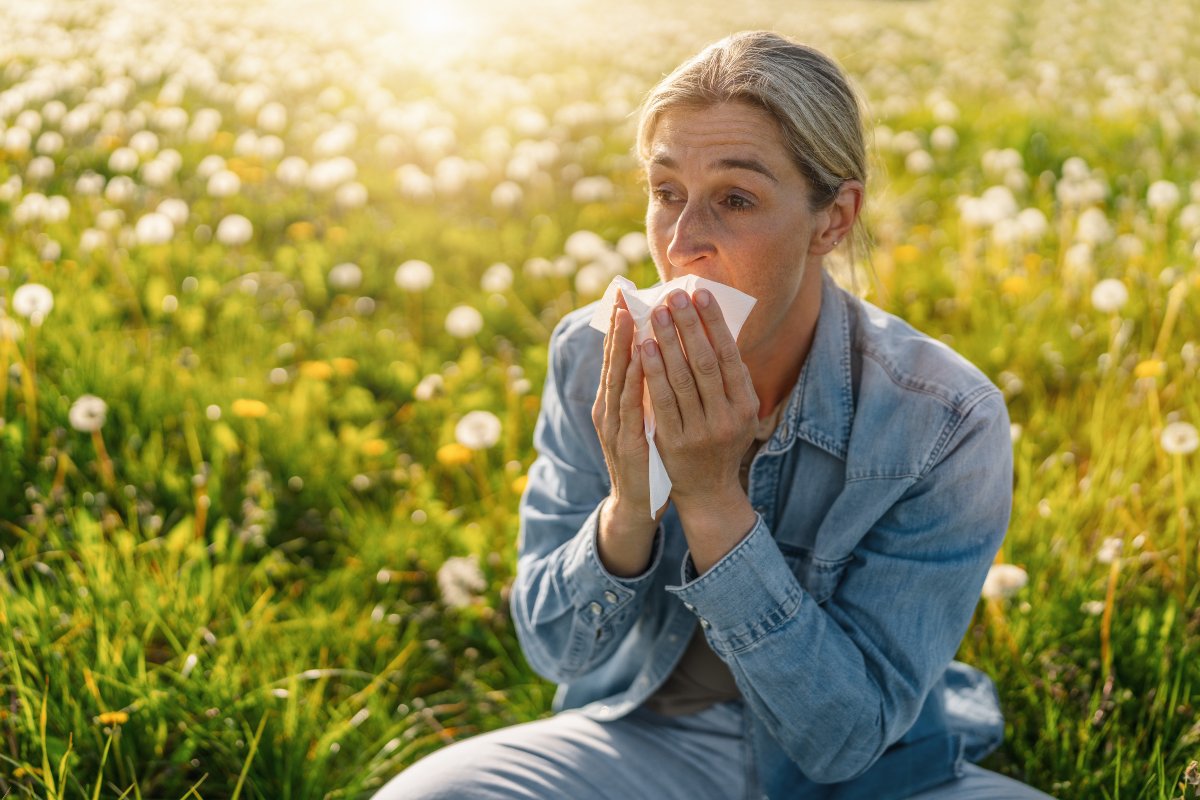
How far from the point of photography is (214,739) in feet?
7.49

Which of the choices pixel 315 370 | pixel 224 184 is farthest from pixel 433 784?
pixel 224 184

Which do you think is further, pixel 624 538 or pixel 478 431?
pixel 478 431

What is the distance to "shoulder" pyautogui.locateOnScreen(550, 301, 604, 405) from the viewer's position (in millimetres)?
2203

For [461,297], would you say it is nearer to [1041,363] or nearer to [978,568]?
[1041,363]

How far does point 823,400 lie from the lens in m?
2.04

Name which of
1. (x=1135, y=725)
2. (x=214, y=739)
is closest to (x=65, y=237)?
(x=214, y=739)

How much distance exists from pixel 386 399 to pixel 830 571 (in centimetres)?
258

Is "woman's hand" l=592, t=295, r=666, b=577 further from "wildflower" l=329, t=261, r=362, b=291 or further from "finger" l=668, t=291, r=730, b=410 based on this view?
"wildflower" l=329, t=261, r=362, b=291

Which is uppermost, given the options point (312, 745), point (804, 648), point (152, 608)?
point (804, 648)

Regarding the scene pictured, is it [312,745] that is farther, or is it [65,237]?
[65,237]

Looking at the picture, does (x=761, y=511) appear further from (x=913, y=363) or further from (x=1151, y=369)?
(x=1151, y=369)

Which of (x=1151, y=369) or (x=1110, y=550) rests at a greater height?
(x=1151, y=369)

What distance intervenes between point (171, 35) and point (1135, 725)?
1006 centimetres

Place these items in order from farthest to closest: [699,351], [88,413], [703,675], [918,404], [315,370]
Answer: [315,370], [88,413], [703,675], [918,404], [699,351]
